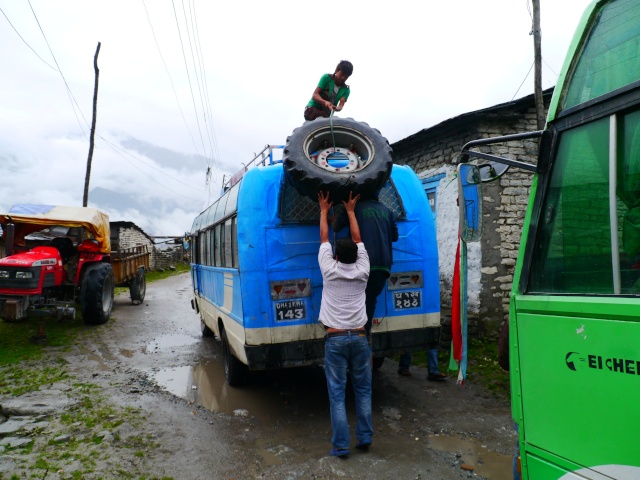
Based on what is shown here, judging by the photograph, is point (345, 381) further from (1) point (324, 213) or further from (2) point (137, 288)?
(2) point (137, 288)

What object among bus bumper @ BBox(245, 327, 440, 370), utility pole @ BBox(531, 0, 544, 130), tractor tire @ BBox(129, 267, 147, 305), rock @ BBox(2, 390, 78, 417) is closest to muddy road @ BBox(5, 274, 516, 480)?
rock @ BBox(2, 390, 78, 417)

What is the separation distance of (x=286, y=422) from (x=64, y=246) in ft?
25.8

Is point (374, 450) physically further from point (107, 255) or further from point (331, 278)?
point (107, 255)

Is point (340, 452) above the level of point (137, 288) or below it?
below

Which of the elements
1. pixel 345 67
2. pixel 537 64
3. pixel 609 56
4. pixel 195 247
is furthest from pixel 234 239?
pixel 537 64

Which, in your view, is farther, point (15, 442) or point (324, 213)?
point (15, 442)

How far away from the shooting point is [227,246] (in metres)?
5.67

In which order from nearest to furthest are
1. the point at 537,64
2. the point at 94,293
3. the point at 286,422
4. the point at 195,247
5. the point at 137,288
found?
the point at 286,422 → the point at 537,64 → the point at 195,247 → the point at 94,293 → the point at 137,288

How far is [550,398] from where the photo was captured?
2.01m

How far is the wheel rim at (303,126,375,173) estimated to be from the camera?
4.48 metres

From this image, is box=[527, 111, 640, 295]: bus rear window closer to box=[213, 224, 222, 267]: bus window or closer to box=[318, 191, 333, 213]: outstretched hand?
box=[318, 191, 333, 213]: outstretched hand

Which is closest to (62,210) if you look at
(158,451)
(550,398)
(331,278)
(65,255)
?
(65,255)

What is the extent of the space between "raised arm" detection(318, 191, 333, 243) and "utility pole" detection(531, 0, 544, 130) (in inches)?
→ 216

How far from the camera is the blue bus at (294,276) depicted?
4.64 metres
